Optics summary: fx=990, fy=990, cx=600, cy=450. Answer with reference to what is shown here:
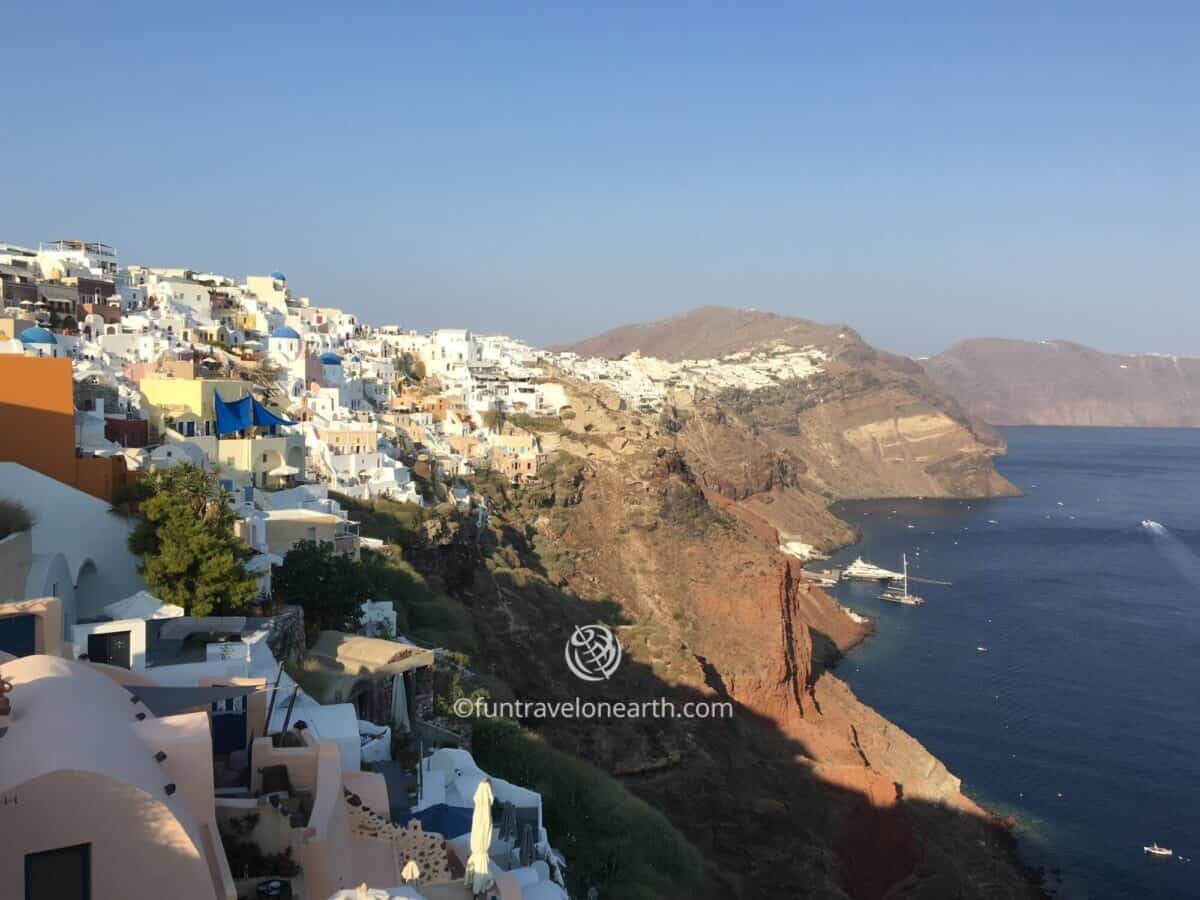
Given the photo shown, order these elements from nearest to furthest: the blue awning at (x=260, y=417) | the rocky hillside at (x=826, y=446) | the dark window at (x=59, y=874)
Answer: the dark window at (x=59, y=874)
the blue awning at (x=260, y=417)
the rocky hillside at (x=826, y=446)

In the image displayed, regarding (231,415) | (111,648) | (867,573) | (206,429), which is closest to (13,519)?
(111,648)

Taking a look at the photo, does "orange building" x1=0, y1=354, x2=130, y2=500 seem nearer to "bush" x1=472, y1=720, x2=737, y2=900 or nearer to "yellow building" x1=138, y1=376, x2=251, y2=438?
"yellow building" x1=138, y1=376, x2=251, y2=438

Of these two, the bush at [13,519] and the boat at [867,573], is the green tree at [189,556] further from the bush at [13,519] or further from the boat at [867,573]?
the boat at [867,573]

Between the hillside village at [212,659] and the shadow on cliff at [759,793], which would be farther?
the shadow on cliff at [759,793]

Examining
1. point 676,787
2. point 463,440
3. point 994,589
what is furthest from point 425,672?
point 994,589

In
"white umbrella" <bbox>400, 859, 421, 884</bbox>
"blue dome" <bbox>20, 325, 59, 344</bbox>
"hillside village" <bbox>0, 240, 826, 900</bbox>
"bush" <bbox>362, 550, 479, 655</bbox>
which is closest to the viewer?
"hillside village" <bbox>0, 240, 826, 900</bbox>

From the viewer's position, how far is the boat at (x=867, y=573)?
2584 inches

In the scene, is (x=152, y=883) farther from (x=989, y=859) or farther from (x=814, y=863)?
(x=989, y=859)

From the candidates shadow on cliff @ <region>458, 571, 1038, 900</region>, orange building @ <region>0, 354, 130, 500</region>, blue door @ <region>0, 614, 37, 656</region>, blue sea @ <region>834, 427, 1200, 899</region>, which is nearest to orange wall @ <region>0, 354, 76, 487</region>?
orange building @ <region>0, 354, 130, 500</region>

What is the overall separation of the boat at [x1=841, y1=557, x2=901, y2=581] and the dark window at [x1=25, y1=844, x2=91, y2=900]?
208ft

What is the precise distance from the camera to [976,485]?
112 meters

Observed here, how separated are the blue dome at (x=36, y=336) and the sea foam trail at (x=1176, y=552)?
6528cm

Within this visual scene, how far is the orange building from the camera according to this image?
51.0 feet

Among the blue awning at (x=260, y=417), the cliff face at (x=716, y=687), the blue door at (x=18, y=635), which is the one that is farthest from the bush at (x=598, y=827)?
the blue awning at (x=260, y=417)
